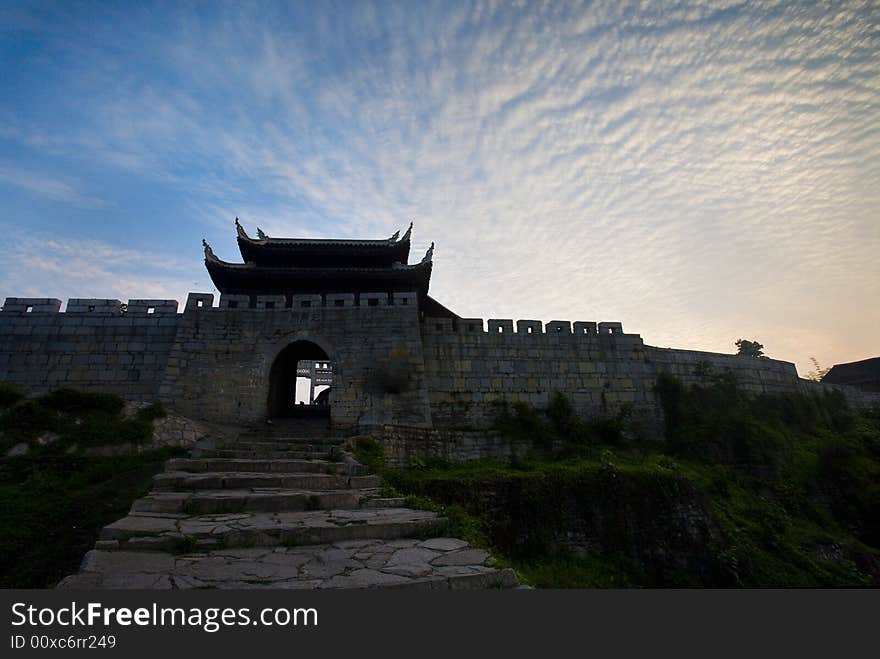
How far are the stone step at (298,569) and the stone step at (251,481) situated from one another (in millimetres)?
2318

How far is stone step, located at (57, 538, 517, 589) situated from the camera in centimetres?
325

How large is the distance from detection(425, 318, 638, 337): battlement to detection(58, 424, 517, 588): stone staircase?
7940 mm

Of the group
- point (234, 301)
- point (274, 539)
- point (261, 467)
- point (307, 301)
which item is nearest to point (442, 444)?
point (261, 467)

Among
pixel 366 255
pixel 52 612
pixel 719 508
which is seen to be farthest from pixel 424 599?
pixel 366 255

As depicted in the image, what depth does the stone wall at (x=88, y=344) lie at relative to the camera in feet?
40.0

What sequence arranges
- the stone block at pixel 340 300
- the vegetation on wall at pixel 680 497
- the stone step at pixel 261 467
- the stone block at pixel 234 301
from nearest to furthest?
the stone step at pixel 261 467, the vegetation on wall at pixel 680 497, the stone block at pixel 234 301, the stone block at pixel 340 300

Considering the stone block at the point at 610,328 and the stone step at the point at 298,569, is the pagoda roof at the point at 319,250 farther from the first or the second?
the stone step at the point at 298,569

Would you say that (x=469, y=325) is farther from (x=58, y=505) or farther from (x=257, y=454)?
(x=58, y=505)

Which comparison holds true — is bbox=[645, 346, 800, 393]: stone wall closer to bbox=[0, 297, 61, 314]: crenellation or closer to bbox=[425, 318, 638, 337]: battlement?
bbox=[425, 318, 638, 337]: battlement

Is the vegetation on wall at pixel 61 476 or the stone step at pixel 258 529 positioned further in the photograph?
the vegetation on wall at pixel 61 476

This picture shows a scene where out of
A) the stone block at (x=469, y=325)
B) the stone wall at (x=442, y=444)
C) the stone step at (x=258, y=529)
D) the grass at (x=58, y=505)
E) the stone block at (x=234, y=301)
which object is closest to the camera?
the stone step at (x=258, y=529)

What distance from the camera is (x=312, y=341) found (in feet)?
42.3

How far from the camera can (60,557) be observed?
4883mm

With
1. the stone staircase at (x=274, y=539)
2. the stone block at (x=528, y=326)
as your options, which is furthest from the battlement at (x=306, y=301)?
the stone staircase at (x=274, y=539)
